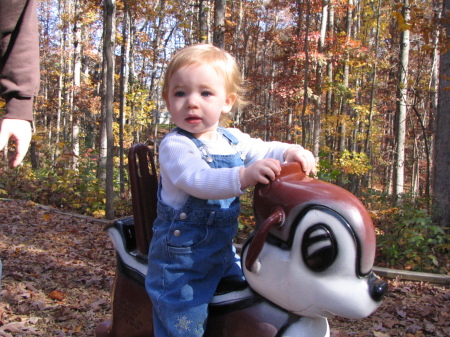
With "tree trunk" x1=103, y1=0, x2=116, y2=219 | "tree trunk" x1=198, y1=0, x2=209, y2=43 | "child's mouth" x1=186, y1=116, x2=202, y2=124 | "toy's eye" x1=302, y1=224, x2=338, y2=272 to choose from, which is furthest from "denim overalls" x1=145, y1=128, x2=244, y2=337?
"tree trunk" x1=198, y1=0, x2=209, y2=43

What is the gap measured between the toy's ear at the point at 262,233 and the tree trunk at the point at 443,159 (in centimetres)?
542

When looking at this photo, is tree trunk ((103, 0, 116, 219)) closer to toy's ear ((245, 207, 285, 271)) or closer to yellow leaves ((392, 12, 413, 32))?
yellow leaves ((392, 12, 413, 32))

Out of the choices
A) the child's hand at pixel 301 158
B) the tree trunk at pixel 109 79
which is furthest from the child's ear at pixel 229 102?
the tree trunk at pixel 109 79

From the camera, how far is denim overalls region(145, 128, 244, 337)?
1.59 metres

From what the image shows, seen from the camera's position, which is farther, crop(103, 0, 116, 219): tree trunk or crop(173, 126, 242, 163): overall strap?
crop(103, 0, 116, 219): tree trunk

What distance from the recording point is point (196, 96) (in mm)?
1676

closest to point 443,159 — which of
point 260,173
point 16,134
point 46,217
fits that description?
point 260,173

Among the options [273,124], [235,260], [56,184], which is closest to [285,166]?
[235,260]

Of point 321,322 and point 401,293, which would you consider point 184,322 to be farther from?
point 401,293

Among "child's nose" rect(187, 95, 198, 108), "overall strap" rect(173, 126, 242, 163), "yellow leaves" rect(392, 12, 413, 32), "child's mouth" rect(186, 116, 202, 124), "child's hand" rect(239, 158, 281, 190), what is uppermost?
"yellow leaves" rect(392, 12, 413, 32)

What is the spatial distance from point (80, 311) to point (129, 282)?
7.01 feet

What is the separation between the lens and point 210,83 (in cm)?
168

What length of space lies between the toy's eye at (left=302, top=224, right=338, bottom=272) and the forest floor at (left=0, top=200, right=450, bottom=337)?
1.87 meters

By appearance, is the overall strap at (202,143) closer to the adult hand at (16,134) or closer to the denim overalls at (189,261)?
the denim overalls at (189,261)
